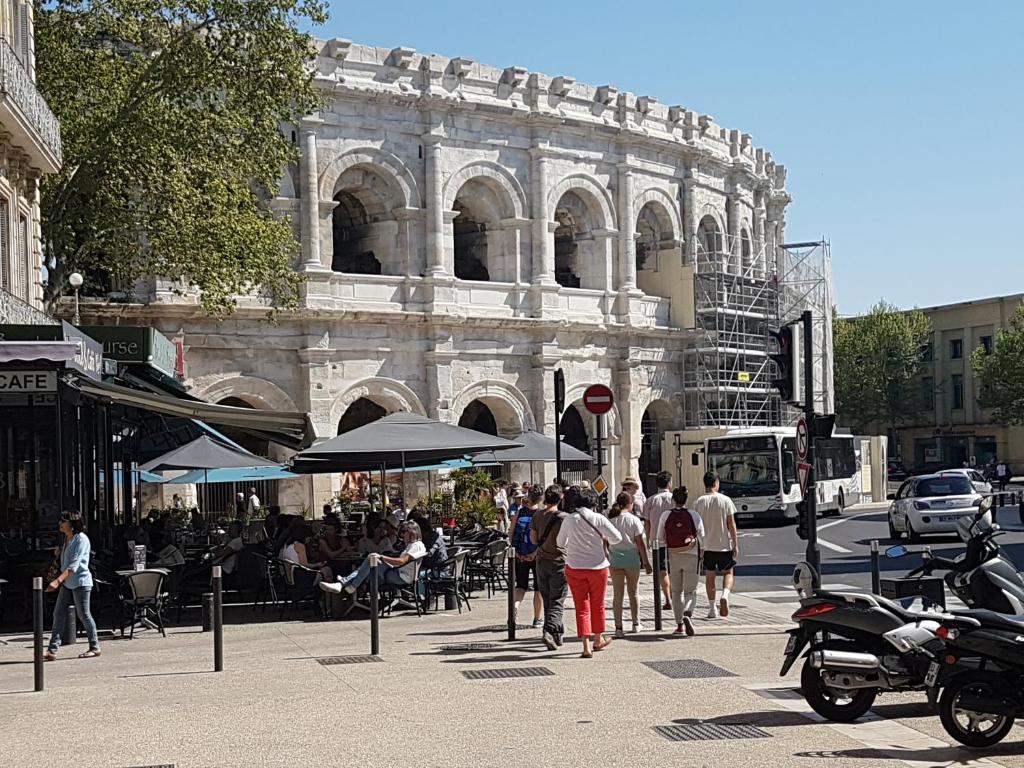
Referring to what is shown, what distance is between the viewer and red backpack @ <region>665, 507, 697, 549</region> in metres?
15.6

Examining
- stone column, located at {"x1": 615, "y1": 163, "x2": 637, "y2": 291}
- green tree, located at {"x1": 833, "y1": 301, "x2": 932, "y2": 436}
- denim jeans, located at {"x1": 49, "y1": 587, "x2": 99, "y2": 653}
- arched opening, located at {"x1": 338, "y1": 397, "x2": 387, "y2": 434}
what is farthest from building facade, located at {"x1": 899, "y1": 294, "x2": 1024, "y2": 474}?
denim jeans, located at {"x1": 49, "y1": 587, "x2": 99, "y2": 653}

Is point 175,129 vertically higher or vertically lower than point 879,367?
higher

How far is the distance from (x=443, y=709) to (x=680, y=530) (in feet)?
17.6

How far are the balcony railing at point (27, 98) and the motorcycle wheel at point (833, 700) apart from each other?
14.6 m

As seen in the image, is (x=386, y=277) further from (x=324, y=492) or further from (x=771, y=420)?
(x=771, y=420)

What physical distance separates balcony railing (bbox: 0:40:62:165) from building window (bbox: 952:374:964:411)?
67.2 metres

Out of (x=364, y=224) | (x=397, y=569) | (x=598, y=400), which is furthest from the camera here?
(x=364, y=224)

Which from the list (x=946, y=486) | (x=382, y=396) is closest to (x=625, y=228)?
(x=382, y=396)

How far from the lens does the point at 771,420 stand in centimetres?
5138

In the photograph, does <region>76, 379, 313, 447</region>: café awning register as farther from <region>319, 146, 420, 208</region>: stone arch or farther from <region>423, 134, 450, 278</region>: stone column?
<region>423, 134, 450, 278</region>: stone column

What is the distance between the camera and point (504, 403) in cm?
4241

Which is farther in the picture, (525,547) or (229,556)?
(229,556)

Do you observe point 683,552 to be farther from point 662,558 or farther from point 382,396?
point 382,396

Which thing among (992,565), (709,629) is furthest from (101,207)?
(992,565)
